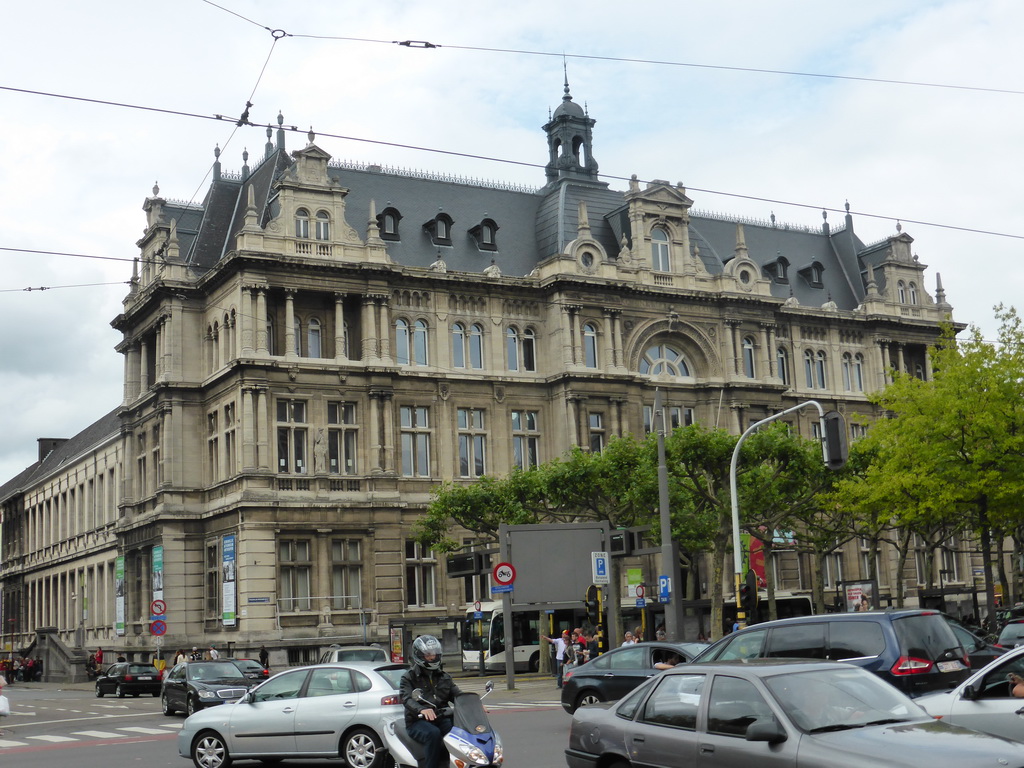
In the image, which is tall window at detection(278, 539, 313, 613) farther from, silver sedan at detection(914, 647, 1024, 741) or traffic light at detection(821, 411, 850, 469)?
silver sedan at detection(914, 647, 1024, 741)

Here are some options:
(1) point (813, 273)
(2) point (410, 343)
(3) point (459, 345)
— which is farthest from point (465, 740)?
(1) point (813, 273)

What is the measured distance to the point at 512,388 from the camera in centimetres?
5838

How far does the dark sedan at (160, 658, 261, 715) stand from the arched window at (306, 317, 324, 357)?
22.4m

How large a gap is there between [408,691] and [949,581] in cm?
6321

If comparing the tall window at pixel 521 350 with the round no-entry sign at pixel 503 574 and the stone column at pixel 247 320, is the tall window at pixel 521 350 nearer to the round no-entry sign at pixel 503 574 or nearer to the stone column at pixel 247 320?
the stone column at pixel 247 320

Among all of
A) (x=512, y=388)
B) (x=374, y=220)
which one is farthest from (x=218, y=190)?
(x=512, y=388)

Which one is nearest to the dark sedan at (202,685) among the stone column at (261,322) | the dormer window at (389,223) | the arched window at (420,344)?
the stone column at (261,322)

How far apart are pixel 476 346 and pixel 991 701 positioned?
45737mm

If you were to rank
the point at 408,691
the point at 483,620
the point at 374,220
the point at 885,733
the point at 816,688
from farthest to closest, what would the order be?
1. the point at 374,220
2. the point at 483,620
3. the point at 408,691
4. the point at 816,688
5. the point at 885,733

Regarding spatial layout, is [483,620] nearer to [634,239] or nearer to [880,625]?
[634,239]

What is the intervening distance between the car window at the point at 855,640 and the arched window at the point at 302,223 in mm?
40984

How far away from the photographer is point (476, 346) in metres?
58.3

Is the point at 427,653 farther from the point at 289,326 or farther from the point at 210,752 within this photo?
the point at 289,326

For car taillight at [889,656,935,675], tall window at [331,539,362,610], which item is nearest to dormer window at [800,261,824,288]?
tall window at [331,539,362,610]
